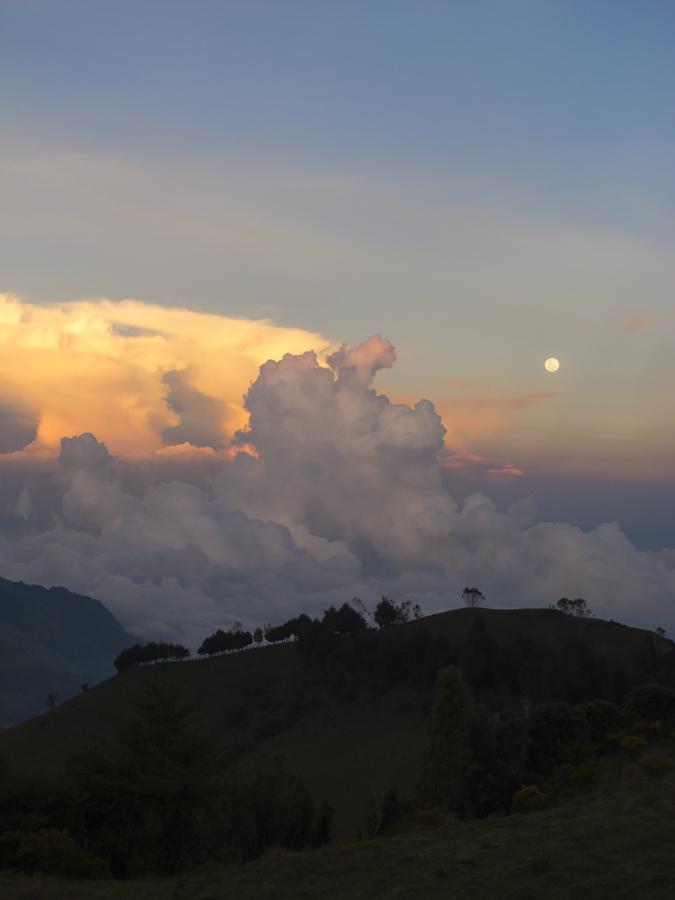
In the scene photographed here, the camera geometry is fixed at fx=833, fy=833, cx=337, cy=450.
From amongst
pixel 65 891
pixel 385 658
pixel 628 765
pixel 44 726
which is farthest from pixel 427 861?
pixel 44 726

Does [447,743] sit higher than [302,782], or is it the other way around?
[447,743]

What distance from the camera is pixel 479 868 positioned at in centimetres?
3070

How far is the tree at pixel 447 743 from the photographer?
7519cm

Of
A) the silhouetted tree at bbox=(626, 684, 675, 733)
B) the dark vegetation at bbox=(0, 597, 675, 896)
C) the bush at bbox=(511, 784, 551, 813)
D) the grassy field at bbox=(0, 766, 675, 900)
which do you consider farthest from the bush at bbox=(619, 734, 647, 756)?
the silhouetted tree at bbox=(626, 684, 675, 733)

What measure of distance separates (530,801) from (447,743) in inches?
1241

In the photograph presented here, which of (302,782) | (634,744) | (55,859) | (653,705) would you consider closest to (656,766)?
(634,744)

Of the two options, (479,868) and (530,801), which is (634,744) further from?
(479,868)

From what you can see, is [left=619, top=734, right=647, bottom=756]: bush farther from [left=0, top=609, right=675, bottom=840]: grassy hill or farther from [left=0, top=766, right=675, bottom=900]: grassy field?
[left=0, top=609, right=675, bottom=840]: grassy hill

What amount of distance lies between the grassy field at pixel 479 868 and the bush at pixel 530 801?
7308 mm

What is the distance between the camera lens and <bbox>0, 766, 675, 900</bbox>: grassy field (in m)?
27.9

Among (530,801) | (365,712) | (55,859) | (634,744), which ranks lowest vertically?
(365,712)

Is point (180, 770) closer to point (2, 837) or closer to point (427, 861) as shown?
point (2, 837)

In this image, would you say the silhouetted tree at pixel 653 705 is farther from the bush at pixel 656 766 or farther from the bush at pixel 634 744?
the bush at pixel 656 766

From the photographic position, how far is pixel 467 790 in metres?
70.1
